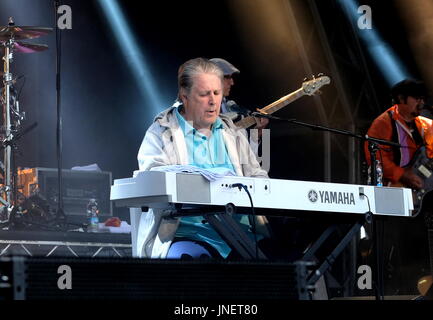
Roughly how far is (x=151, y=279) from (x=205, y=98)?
65.8 inches

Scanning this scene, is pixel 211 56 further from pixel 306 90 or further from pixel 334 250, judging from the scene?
pixel 334 250

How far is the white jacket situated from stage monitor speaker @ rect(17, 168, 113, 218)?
3.43 m

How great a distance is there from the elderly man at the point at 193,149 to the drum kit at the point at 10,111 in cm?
307

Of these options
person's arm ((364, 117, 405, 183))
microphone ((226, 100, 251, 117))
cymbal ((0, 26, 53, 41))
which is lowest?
microphone ((226, 100, 251, 117))

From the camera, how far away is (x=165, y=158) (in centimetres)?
376

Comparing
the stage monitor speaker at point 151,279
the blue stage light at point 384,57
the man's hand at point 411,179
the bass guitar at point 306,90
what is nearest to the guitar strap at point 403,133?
the man's hand at point 411,179

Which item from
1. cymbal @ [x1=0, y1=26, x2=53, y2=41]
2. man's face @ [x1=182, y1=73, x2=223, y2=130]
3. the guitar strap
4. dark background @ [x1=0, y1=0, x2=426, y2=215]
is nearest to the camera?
man's face @ [x1=182, y1=73, x2=223, y2=130]

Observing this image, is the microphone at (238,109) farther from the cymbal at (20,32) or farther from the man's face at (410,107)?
the cymbal at (20,32)

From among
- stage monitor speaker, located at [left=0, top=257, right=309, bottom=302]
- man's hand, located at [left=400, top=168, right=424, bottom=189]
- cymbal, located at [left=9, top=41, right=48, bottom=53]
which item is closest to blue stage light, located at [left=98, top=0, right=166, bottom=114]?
cymbal, located at [left=9, top=41, right=48, bottom=53]

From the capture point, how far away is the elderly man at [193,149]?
366 cm

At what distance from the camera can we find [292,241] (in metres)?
3.97

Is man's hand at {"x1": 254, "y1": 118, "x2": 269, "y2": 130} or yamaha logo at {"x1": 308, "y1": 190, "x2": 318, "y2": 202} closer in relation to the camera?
yamaha logo at {"x1": 308, "y1": 190, "x2": 318, "y2": 202}

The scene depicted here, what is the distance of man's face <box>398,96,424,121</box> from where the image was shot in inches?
251

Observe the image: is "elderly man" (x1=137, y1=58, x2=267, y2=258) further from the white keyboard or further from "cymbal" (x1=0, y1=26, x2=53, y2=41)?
"cymbal" (x1=0, y1=26, x2=53, y2=41)
